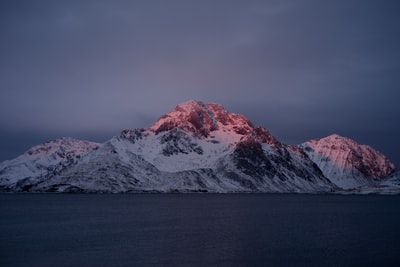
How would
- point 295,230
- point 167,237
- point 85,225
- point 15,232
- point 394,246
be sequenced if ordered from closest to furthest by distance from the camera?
point 394,246 → point 167,237 → point 15,232 → point 295,230 → point 85,225

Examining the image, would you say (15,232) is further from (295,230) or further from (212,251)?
(295,230)

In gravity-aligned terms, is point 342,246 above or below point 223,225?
above

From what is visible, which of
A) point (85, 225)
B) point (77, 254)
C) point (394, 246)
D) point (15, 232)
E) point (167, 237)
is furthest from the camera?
point (85, 225)

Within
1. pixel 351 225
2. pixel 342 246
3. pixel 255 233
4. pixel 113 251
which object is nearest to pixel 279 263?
pixel 342 246

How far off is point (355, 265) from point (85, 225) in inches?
2653

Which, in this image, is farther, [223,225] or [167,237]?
[223,225]

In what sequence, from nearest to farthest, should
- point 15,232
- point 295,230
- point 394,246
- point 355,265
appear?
point 355,265
point 394,246
point 15,232
point 295,230

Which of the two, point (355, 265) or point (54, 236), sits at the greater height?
point (355, 265)

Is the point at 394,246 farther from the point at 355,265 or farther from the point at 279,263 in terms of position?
the point at 279,263

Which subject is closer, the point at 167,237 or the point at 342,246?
the point at 342,246

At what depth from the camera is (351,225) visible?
114188 mm

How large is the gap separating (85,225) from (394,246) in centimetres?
6785

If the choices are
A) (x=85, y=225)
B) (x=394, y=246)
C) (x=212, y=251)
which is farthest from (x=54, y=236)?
(x=394, y=246)

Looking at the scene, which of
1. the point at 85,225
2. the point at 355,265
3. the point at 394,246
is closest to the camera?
the point at 355,265
